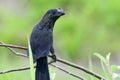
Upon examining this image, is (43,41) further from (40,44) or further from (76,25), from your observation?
(76,25)

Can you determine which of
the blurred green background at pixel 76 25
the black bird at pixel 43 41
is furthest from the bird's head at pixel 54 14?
the blurred green background at pixel 76 25

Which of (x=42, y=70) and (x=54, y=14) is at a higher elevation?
(x=54, y=14)

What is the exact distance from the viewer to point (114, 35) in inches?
200

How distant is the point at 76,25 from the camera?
4969mm

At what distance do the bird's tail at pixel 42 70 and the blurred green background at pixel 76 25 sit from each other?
132 inches

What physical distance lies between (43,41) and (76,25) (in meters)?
3.72

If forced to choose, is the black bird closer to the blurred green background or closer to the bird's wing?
the bird's wing

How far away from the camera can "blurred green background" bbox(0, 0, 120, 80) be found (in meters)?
4.80

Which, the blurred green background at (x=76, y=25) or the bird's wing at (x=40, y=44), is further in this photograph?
the blurred green background at (x=76, y=25)

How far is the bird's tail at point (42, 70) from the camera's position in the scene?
1218 mm

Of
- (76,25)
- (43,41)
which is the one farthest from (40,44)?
(76,25)

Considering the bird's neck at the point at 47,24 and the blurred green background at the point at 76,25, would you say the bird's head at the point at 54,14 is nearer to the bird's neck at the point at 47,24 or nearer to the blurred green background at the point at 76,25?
the bird's neck at the point at 47,24

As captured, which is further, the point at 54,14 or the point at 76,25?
the point at 76,25

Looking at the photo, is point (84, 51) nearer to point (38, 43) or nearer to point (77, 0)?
point (77, 0)
